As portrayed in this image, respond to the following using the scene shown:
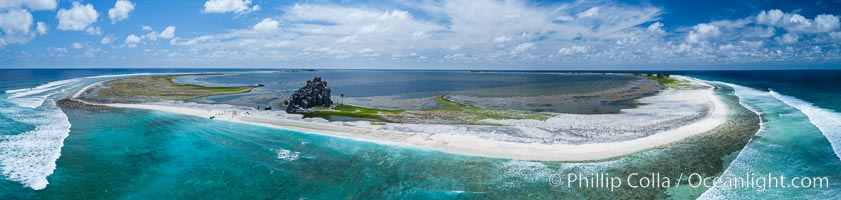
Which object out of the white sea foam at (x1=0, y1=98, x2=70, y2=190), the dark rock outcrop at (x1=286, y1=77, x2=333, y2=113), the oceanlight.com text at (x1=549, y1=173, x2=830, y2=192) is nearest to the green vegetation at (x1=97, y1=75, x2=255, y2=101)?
the white sea foam at (x1=0, y1=98, x2=70, y2=190)

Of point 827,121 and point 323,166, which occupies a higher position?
point 827,121

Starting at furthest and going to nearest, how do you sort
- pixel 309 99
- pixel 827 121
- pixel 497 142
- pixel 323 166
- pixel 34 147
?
pixel 309 99 < pixel 827 121 < pixel 497 142 < pixel 34 147 < pixel 323 166

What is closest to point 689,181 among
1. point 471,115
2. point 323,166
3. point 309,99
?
point 323,166

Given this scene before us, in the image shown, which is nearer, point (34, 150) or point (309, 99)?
point (34, 150)

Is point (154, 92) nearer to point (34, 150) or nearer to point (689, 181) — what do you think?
point (34, 150)

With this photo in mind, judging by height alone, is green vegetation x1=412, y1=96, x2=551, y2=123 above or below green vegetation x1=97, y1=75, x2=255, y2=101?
below

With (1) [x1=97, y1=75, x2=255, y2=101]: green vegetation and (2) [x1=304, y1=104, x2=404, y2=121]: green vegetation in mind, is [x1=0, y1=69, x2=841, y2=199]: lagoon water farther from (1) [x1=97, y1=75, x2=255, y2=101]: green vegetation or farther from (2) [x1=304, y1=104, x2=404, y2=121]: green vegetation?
(1) [x1=97, y1=75, x2=255, y2=101]: green vegetation
